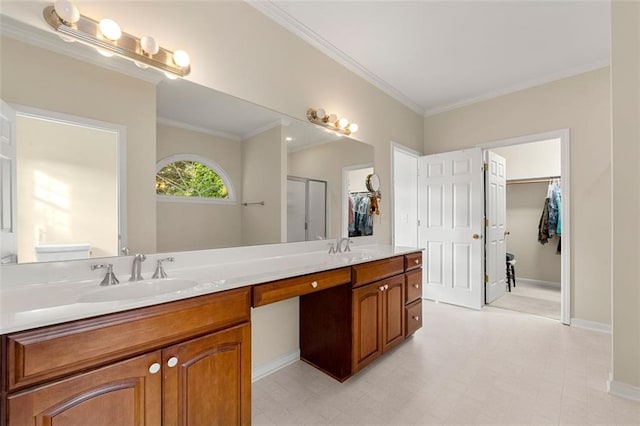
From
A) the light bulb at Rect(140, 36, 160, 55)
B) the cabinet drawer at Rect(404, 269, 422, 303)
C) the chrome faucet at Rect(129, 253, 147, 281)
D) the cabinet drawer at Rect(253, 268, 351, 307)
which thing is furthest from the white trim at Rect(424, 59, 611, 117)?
the chrome faucet at Rect(129, 253, 147, 281)

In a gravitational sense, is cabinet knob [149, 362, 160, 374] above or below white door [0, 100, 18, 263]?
below

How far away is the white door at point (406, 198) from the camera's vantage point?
3.87 m

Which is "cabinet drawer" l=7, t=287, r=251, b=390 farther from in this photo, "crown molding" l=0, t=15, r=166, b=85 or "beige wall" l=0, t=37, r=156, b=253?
"crown molding" l=0, t=15, r=166, b=85

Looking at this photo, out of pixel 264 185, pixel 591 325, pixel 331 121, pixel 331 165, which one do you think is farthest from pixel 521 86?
pixel 264 185

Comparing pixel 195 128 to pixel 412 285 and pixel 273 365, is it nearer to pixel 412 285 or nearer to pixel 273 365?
pixel 273 365

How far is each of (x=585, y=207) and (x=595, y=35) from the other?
1.55 m

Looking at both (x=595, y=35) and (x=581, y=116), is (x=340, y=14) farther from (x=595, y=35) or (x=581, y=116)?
(x=581, y=116)

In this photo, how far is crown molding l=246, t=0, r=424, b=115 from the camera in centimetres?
196

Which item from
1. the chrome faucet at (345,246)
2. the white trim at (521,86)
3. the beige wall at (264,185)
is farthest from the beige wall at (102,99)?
the white trim at (521,86)

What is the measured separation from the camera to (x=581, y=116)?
2801mm

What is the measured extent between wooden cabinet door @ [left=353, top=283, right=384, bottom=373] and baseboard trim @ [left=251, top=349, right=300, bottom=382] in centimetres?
55

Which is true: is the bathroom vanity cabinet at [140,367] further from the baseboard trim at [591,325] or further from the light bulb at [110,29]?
the baseboard trim at [591,325]

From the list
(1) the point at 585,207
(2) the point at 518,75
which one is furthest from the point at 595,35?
(1) the point at 585,207

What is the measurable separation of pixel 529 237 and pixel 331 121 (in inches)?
169
